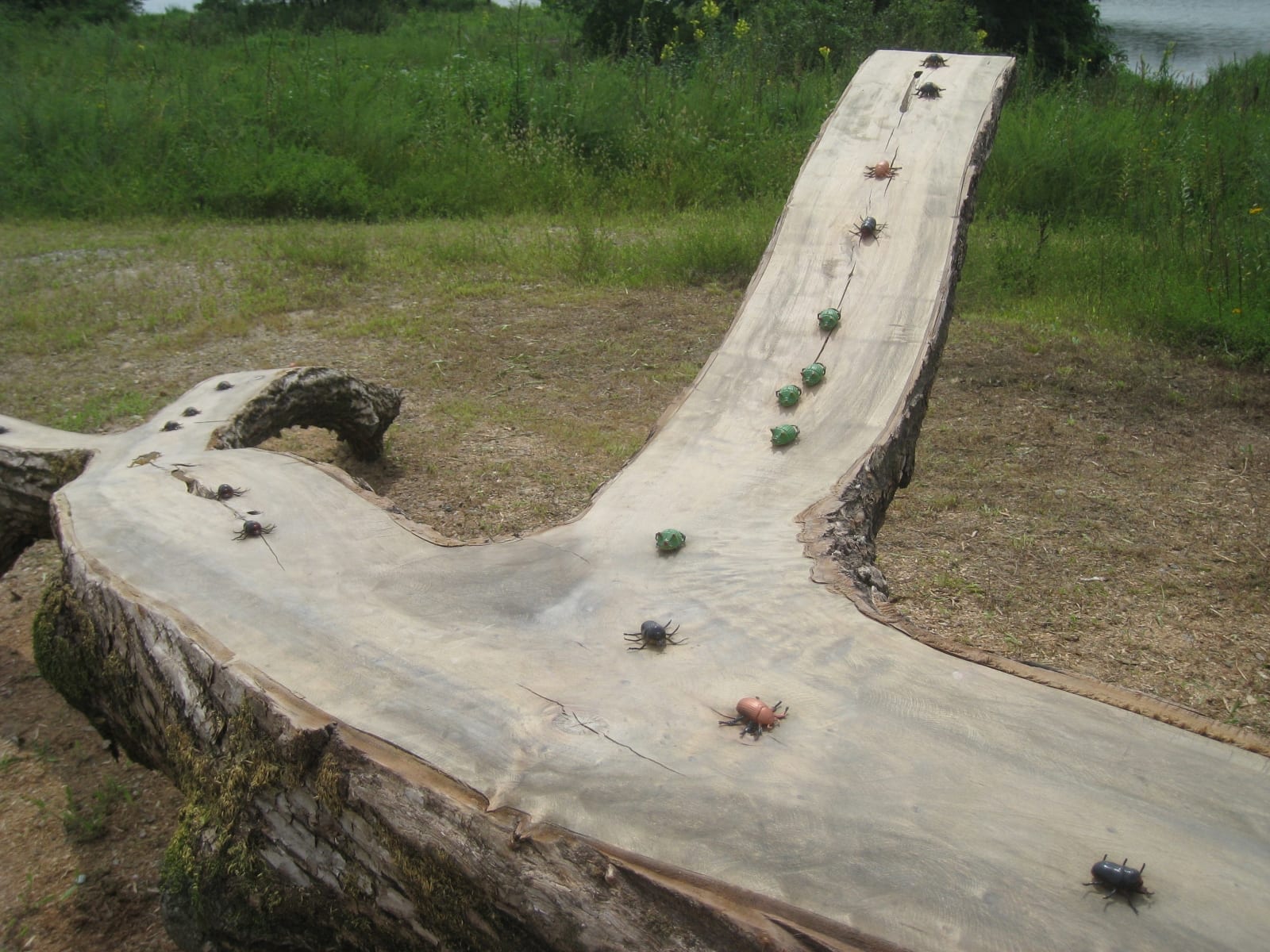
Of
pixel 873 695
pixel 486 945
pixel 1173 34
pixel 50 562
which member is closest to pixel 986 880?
pixel 873 695

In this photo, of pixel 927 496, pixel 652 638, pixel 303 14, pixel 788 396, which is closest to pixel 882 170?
pixel 788 396

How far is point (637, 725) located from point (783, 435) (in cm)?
103

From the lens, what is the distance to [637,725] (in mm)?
1584

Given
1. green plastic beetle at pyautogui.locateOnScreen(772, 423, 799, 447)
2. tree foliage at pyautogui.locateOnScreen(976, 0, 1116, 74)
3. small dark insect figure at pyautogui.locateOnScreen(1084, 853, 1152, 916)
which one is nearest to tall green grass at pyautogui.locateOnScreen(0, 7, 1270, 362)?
tree foliage at pyautogui.locateOnScreen(976, 0, 1116, 74)

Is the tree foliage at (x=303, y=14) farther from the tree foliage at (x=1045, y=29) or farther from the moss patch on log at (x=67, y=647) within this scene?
the moss patch on log at (x=67, y=647)

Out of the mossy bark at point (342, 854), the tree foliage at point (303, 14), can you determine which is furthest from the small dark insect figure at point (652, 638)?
the tree foliage at point (303, 14)

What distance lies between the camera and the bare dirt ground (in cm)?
264

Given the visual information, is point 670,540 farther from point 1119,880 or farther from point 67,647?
point 67,647

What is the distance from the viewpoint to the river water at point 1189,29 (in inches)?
474

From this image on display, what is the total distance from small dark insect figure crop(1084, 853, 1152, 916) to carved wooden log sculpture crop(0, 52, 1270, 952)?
0.05 feet

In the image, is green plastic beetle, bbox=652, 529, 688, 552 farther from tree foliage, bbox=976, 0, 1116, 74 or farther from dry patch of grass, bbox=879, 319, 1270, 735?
tree foliage, bbox=976, 0, 1116, 74

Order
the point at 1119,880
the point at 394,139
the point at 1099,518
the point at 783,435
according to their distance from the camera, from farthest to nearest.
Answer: the point at 394,139 < the point at 1099,518 < the point at 783,435 < the point at 1119,880

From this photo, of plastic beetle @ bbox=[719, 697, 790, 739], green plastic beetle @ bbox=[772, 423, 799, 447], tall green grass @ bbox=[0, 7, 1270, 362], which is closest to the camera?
plastic beetle @ bbox=[719, 697, 790, 739]

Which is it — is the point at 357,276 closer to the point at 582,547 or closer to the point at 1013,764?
the point at 582,547
